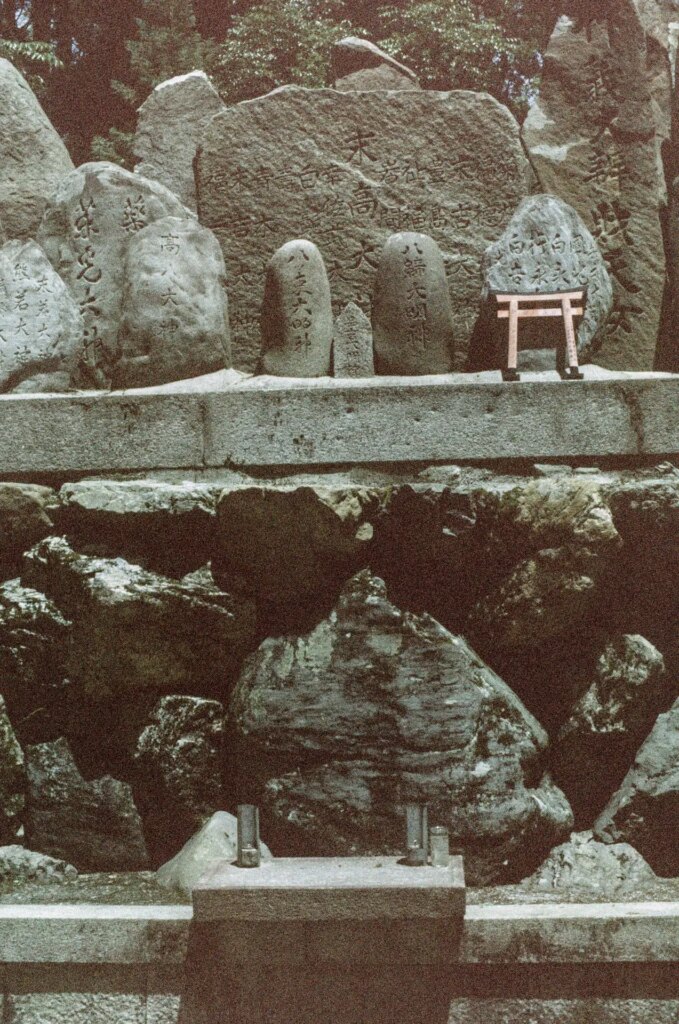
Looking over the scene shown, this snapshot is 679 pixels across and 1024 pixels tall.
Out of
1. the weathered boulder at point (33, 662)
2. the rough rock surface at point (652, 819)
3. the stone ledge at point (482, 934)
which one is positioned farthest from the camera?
the weathered boulder at point (33, 662)

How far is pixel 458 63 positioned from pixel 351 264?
31.4 feet

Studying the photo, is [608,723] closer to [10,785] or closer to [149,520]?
[149,520]

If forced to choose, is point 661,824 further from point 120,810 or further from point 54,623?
point 54,623

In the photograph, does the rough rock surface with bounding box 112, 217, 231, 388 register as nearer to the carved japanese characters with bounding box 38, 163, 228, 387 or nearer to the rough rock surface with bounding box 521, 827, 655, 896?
the carved japanese characters with bounding box 38, 163, 228, 387

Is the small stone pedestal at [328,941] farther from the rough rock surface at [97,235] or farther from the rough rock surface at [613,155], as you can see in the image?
the rough rock surface at [613,155]

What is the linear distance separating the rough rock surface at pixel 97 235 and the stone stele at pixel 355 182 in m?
0.53

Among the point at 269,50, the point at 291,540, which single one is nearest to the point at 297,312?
the point at 291,540

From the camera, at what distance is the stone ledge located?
3742 millimetres

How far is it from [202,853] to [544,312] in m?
3.00

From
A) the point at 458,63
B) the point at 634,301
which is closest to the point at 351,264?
the point at 634,301

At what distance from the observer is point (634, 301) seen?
253 inches

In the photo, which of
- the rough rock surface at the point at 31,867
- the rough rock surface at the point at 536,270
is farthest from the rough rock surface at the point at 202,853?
the rough rock surface at the point at 536,270

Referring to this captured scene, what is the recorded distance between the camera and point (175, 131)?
25.2 ft

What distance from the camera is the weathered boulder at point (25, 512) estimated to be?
4.91m
